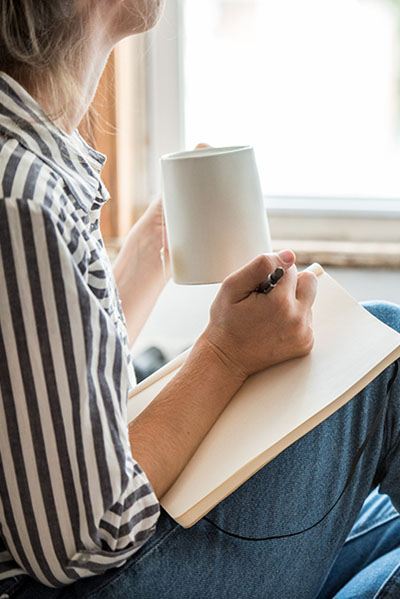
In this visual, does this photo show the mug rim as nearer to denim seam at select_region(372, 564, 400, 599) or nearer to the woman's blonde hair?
the woman's blonde hair

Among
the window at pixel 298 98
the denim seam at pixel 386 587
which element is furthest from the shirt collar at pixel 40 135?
the window at pixel 298 98

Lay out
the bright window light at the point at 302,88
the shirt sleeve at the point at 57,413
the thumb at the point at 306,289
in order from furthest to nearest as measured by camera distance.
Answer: the bright window light at the point at 302,88 → the thumb at the point at 306,289 → the shirt sleeve at the point at 57,413

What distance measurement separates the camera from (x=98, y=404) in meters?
0.61

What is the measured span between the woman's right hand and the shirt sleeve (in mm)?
179

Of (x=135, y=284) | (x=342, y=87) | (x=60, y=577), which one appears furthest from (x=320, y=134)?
(x=60, y=577)

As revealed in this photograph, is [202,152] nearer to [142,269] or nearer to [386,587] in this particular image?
[142,269]

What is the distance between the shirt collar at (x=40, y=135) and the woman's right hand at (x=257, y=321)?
18 cm

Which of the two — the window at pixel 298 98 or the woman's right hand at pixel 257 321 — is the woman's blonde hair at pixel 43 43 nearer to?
the woman's right hand at pixel 257 321

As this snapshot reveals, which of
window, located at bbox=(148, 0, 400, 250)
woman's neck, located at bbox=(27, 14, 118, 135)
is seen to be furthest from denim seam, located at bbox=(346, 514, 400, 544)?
window, located at bbox=(148, 0, 400, 250)

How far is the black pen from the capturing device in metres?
0.77

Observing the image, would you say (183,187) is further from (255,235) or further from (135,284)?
(135,284)

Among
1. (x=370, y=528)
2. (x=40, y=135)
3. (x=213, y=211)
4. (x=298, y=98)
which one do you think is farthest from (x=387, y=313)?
(x=298, y=98)

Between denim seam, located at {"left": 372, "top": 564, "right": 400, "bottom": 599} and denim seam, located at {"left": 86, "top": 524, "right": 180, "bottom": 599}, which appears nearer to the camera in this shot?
denim seam, located at {"left": 86, "top": 524, "right": 180, "bottom": 599}

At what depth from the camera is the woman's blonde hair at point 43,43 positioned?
2.26ft
